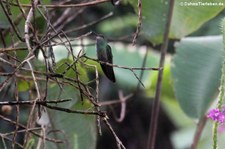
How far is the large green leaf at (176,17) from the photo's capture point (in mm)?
1684

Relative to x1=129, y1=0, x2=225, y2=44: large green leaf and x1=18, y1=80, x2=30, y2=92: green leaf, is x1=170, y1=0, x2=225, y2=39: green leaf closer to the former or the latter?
x1=129, y1=0, x2=225, y2=44: large green leaf

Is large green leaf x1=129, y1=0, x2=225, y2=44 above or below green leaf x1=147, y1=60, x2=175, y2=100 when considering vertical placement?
above

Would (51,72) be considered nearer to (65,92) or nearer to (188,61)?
(65,92)

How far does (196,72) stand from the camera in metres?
1.82

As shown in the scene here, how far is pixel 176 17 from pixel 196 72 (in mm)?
218

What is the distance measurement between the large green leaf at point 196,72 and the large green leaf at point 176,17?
0.12 meters

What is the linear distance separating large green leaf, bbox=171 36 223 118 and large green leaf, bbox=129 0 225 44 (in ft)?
0.39

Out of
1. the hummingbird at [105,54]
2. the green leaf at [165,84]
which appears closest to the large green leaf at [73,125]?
the hummingbird at [105,54]

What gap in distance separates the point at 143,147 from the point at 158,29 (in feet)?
5.22

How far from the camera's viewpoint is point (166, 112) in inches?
141

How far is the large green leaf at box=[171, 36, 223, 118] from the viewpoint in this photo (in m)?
1.78

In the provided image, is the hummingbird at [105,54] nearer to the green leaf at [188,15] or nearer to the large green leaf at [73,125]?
the large green leaf at [73,125]

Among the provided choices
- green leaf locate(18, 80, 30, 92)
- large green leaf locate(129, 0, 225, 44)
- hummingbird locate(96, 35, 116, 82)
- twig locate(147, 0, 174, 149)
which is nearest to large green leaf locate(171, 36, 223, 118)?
large green leaf locate(129, 0, 225, 44)

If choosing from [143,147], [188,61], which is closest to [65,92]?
[188,61]
